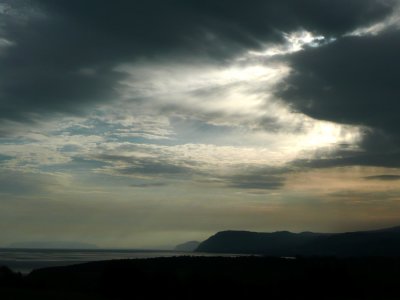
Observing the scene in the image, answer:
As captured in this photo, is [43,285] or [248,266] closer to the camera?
[43,285]

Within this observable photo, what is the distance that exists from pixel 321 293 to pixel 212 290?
31.5 meters

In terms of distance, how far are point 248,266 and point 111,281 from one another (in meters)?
93.6

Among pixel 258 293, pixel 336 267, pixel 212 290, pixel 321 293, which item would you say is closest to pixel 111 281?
pixel 212 290

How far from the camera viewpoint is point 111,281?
4572 inches

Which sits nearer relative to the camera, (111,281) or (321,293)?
(111,281)

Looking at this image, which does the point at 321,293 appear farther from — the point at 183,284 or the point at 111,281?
the point at 111,281

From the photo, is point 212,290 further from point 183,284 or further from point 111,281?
point 111,281

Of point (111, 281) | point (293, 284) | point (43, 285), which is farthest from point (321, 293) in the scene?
point (43, 285)

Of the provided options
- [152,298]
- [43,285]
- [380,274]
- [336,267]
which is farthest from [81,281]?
[380,274]

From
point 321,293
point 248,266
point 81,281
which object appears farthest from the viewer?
point 248,266

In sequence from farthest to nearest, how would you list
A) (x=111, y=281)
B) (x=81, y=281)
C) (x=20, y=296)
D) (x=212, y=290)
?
(x=81, y=281), (x=111, y=281), (x=212, y=290), (x=20, y=296)

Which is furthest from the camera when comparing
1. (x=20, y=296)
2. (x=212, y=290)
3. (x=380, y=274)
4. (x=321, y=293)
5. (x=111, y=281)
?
(x=380, y=274)

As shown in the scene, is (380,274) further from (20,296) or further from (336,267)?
(20,296)

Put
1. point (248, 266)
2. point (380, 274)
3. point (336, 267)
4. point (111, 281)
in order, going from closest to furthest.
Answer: point (111, 281), point (336, 267), point (380, 274), point (248, 266)
